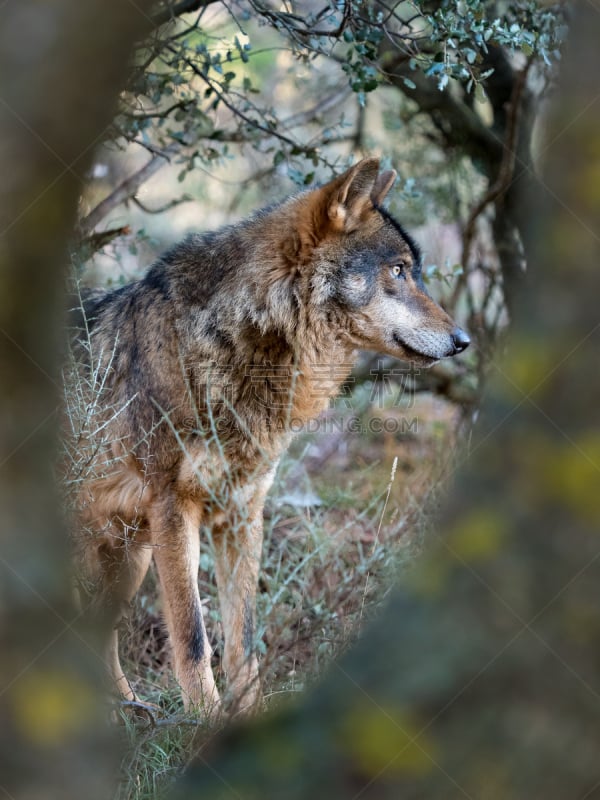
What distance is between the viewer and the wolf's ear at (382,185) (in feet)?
18.0

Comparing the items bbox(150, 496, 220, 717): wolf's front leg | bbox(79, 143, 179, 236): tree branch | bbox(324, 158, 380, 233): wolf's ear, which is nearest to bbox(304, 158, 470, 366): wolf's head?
bbox(324, 158, 380, 233): wolf's ear

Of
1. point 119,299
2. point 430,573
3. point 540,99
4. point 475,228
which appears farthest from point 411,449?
point 430,573

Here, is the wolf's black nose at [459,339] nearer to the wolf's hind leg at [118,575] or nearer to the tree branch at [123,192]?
the wolf's hind leg at [118,575]

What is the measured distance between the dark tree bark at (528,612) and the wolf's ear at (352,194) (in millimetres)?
3851

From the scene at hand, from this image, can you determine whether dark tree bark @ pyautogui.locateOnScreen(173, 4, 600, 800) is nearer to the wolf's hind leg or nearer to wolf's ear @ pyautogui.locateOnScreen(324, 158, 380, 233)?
the wolf's hind leg

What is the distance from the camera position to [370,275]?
5.21 metres

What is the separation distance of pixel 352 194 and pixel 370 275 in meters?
0.50

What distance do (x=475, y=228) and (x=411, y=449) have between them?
235 centimetres

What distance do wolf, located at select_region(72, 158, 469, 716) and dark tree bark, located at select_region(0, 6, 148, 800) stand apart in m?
3.43

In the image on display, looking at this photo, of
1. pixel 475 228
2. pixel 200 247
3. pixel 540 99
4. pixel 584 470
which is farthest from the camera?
pixel 475 228

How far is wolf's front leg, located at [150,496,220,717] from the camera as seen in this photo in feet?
16.1

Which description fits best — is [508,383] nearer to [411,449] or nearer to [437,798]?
[437,798]

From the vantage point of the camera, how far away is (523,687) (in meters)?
1.22

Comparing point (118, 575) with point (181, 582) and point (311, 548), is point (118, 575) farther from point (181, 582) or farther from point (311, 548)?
point (311, 548)
